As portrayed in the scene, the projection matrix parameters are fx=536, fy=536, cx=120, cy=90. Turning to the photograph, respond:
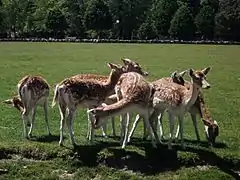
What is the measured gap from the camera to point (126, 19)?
121 m

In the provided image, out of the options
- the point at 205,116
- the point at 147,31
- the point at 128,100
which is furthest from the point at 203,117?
the point at 147,31

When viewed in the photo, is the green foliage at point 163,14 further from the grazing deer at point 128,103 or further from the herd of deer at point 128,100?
the grazing deer at point 128,103

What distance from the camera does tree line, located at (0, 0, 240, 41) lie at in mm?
108688

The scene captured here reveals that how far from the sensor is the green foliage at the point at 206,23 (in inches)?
4257

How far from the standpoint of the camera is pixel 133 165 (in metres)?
12.4

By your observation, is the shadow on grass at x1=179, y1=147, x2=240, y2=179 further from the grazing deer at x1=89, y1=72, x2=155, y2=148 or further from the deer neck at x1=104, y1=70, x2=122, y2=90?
the deer neck at x1=104, y1=70, x2=122, y2=90

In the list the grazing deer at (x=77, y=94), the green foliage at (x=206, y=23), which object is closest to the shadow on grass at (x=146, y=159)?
the grazing deer at (x=77, y=94)

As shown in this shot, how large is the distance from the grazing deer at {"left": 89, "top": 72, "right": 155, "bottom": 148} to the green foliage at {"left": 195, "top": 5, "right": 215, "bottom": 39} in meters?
96.5

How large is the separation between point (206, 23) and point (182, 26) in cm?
499

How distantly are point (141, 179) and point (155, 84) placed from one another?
120 inches

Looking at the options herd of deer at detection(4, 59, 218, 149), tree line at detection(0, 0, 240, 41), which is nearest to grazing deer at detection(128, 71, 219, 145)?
herd of deer at detection(4, 59, 218, 149)

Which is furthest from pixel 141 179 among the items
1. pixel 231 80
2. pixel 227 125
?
pixel 231 80

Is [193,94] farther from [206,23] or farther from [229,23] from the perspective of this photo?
[229,23]

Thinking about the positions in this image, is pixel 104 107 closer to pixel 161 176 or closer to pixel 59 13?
pixel 161 176
